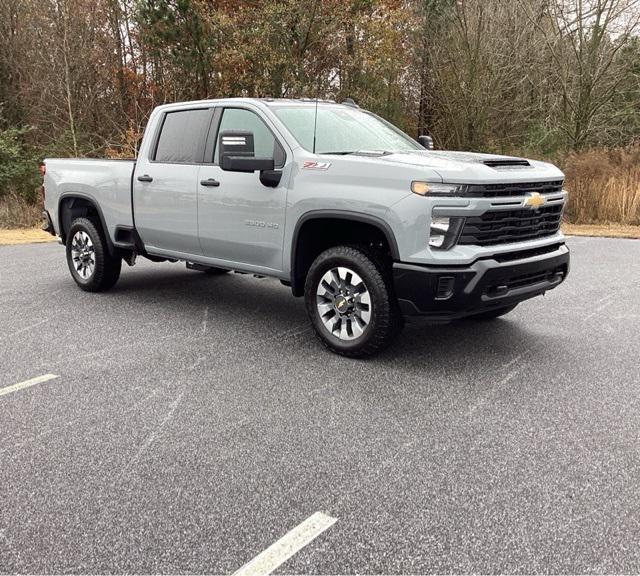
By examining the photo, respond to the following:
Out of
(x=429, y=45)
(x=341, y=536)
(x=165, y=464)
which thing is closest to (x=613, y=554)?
(x=341, y=536)

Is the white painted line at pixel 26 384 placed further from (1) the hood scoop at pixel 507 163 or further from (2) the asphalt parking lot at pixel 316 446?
(1) the hood scoop at pixel 507 163

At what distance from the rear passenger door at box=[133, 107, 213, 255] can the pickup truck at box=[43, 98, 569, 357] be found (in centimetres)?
1

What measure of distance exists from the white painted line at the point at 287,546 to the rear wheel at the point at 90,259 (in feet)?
16.5

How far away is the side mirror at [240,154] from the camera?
4855 millimetres

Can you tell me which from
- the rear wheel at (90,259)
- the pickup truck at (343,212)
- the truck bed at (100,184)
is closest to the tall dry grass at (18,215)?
the truck bed at (100,184)

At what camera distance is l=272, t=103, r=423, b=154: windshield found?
5.28 metres

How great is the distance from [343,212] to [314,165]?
0.50 meters

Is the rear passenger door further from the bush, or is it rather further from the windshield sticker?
the bush

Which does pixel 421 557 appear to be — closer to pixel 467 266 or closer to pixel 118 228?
pixel 467 266

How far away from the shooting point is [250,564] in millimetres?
2393

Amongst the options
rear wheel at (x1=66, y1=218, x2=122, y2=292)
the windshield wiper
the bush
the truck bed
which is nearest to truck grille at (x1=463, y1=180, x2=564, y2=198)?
the windshield wiper

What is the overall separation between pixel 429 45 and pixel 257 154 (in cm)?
1986

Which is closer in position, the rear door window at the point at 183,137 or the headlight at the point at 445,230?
the headlight at the point at 445,230

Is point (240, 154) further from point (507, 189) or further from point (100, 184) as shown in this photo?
point (100, 184)
